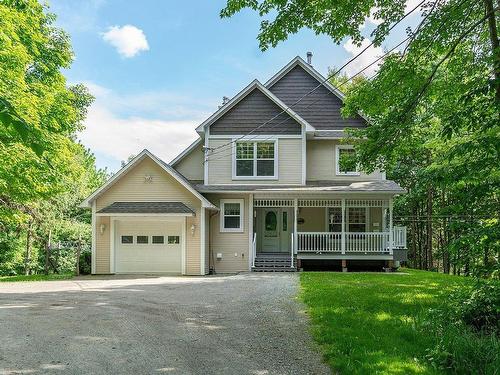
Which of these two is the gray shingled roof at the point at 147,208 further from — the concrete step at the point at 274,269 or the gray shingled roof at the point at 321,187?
the concrete step at the point at 274,269

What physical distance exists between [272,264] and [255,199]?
2.78 m

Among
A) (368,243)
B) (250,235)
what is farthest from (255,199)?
(368,243)

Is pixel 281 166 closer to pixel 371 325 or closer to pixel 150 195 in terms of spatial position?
pixel 150 195

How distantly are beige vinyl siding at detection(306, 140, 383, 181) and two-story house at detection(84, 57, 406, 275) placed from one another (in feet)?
0.14

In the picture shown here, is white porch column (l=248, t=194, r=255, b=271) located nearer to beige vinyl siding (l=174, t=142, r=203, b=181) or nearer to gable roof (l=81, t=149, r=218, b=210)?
gable roof (l=81, t=149, r=218, b=210)

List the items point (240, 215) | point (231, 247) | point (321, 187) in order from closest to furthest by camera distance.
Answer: point (321, 187)
point (231, 247)
point (240, 215)

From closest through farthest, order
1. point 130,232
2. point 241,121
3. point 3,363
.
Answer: point 3,363, point 130,232, point 241,121

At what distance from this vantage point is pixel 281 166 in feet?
59.9

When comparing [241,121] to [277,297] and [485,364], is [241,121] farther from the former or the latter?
[485,364]

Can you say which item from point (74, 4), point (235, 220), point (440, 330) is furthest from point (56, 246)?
point (440, 330)

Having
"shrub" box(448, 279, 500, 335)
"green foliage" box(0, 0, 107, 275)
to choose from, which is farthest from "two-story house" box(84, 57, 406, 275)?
"shrub" box(448, 279, 500, 335)

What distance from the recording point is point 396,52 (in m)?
9.55

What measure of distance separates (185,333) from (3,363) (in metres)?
2.47

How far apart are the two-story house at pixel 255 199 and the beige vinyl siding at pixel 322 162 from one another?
44 mm
